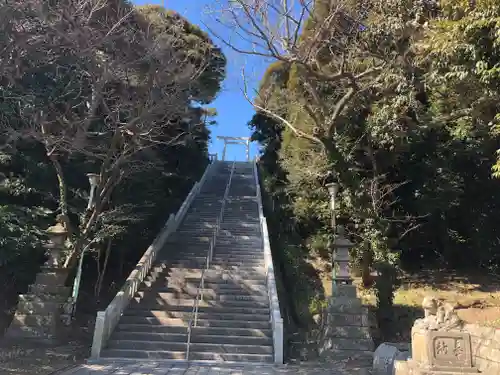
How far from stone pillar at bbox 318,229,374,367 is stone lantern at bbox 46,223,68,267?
6.39 meters

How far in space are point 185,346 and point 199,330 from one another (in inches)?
25.4

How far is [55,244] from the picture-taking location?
991 cm

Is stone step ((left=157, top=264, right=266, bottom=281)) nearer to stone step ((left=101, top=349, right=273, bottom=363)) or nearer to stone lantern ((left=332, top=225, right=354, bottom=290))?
stone lantern ((left=332, top=225, right=354, bottom=290))

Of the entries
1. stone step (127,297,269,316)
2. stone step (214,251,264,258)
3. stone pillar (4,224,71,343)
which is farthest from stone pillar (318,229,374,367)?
stone pillar (4,224,71,343)

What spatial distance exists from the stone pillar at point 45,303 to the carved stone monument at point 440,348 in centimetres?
711

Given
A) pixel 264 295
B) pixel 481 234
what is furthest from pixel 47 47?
pixel 481 234

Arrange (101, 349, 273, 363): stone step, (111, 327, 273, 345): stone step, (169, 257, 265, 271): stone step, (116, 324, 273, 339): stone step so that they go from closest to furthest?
(101, 349, 273, 363): stone step < (111, 327, 273, 345): stone step < (116, 324, 273, 339): stone step < (169, 257, 265, 271): stone step

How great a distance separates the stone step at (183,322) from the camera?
9.89m

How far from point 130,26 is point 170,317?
734cm

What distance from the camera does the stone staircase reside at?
29.7ft

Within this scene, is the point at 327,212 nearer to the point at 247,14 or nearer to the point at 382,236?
the point at 382,236

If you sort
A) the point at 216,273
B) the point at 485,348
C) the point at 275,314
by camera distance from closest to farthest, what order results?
the point at 485,348 → the point at 275,314 → the point at 216,273

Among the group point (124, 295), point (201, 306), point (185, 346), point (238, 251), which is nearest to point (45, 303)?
point (124, 295)

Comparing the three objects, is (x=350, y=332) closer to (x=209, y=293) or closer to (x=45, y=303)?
(x=209, y=293)
